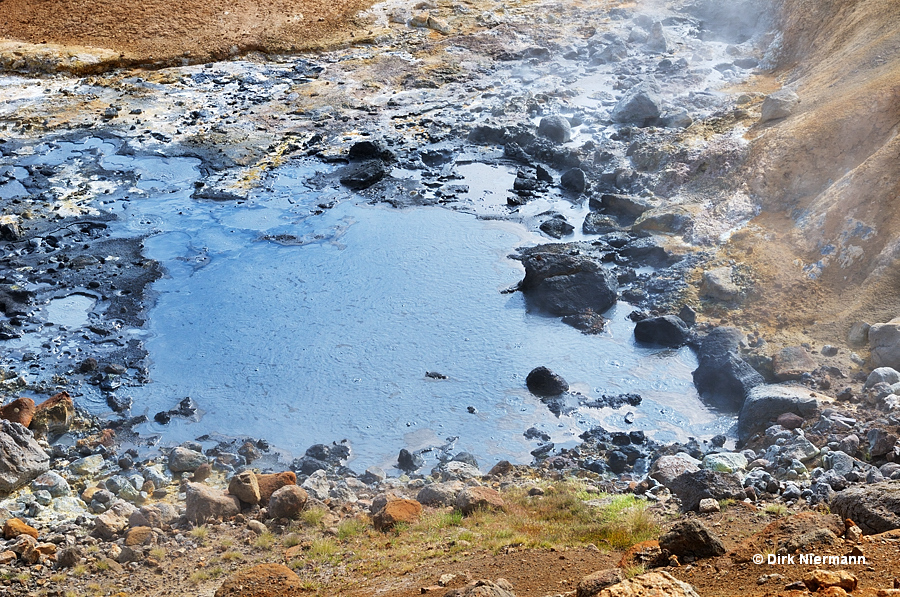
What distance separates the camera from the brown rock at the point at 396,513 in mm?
6949

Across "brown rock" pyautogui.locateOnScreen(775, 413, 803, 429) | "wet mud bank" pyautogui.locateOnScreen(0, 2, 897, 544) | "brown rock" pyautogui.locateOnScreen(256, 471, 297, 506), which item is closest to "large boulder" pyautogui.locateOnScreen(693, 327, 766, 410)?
"wet mud bank" pyautogui.locateOnScreen(0, 2, 897, 544)

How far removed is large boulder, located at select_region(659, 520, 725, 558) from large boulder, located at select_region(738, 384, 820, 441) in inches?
131

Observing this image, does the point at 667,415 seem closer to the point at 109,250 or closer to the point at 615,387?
the point at 615,387

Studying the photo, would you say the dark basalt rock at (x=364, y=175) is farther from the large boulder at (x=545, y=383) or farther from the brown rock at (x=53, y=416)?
the brown rock at (x=53, y=416)

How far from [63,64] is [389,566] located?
16.1m

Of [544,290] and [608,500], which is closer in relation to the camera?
[608,500]

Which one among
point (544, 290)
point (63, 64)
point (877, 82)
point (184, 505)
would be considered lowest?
point (184, 505)

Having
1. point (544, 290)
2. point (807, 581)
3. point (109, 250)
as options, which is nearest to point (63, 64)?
point (109, 250)

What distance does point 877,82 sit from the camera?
1234 centimetres

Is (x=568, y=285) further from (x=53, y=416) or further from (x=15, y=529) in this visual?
(x=15, y=529)

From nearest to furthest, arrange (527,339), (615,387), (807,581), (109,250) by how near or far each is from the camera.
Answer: (807,581)
(615,387)
(527,339)
(109,250)

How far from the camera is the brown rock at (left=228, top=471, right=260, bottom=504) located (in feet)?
24.4

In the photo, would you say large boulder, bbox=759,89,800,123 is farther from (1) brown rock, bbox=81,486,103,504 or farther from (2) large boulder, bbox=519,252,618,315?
(1) brown rock, bbox=81,486,103,504

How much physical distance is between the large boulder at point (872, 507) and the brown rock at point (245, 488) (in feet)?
16.4
